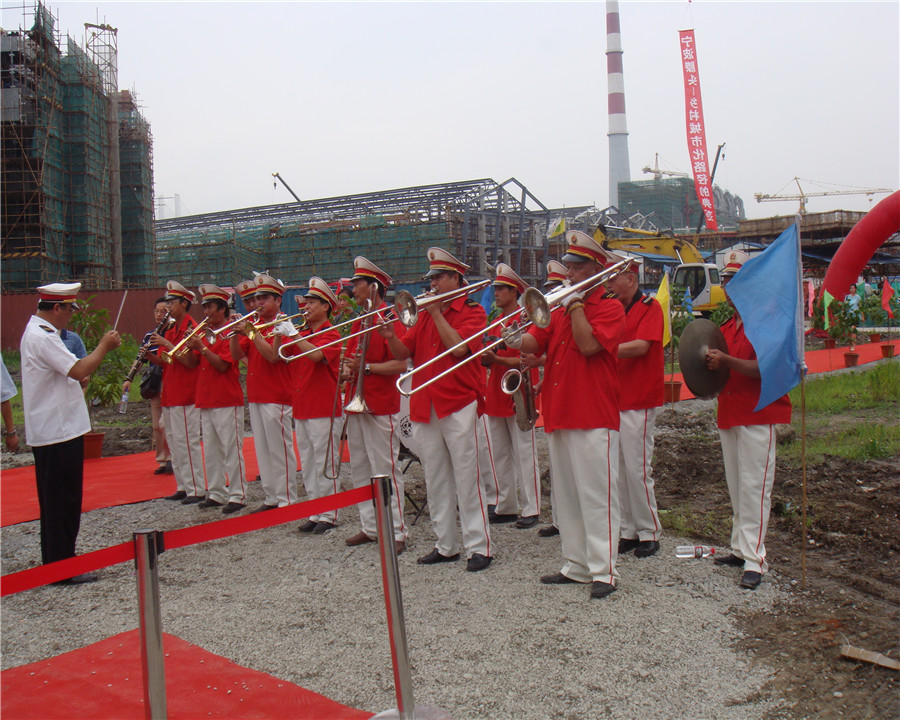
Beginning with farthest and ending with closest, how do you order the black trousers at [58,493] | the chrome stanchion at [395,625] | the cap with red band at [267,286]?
the cap with red band at [267,286] < the black trousers at [58,493] < the chrome stanchion at [395,625]

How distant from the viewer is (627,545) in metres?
5.48

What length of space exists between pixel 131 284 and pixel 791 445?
29889mm

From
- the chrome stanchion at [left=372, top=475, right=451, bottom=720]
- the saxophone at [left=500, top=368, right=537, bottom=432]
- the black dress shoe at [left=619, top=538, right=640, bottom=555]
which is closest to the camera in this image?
the chrome stanchion at [left=372, top=475, right=451, bottom=720]

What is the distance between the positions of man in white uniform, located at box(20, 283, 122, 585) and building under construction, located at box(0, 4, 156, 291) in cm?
2433

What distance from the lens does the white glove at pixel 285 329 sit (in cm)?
693

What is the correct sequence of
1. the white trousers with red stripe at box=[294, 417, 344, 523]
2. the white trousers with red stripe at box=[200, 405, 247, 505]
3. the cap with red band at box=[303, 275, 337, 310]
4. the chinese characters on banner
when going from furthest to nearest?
the chinese characters on banner → the white trousers with red stripe at box=[200, 405, 247, 505] → the cap with red band at box=[303, 275, 337, 310] → the white trousers with red stripe at box=[294, 417, 344, 523]

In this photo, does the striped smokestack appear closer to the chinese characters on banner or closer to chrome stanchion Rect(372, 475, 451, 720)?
the chinese characters on banner

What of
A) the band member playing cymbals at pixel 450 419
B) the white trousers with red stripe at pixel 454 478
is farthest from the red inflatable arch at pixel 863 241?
the white trousers with red stripe at pixel 454 478

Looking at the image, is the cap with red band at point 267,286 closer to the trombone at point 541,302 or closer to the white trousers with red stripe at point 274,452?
the white trousers with red stripe at point 274,452

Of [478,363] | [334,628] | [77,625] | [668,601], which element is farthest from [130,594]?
[668,601]

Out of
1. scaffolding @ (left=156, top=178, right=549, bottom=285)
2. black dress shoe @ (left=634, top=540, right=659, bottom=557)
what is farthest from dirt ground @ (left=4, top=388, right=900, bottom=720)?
scaffolding @ (left=156, top=178, right=549, bottom=285)

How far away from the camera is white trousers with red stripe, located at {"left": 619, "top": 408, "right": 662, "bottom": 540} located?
5.39 meters

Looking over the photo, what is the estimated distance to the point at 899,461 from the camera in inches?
302

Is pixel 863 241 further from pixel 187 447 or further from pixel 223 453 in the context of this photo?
pixel 187 447
